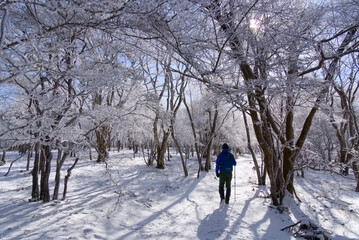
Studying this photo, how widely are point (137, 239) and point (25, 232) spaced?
172 centimetres

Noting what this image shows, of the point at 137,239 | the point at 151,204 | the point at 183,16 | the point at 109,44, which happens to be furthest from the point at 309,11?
the point at 151,204

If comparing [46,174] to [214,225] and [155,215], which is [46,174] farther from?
[214,225]

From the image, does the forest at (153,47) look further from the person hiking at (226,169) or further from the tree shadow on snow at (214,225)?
the tree shadow on snow at (214,225)

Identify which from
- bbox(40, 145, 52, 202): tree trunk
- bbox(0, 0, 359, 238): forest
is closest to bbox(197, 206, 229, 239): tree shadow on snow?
bbox(0, 0, 359, 238): forest

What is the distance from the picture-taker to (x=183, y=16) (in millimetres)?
2627

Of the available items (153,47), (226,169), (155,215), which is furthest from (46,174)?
(226,169)

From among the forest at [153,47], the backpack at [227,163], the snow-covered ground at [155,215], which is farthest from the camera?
the backpack at [227,163]

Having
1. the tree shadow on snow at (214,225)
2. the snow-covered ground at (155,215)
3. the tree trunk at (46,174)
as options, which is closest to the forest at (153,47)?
the tree trunk at (46,174)

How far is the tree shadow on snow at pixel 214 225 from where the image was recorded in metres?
4.02

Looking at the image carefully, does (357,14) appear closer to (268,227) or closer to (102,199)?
(268,227)

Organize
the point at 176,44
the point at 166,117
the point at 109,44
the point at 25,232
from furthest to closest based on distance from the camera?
the point at 166,117, the point at 109,44, the point at 25,232, the point at 176,44

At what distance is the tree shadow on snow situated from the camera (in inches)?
158

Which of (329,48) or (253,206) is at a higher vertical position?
(329,48)

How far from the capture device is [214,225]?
447 centimetres
